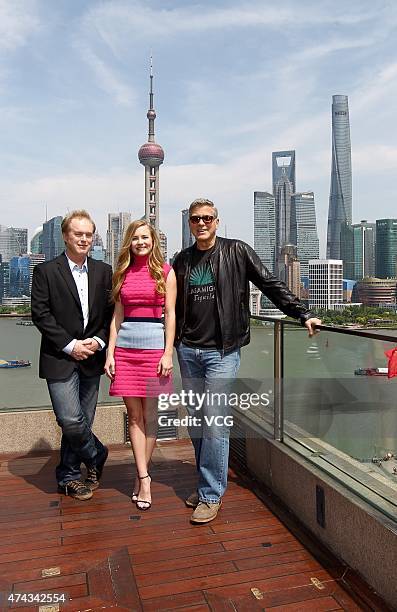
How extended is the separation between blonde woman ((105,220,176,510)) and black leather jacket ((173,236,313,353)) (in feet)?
0.24

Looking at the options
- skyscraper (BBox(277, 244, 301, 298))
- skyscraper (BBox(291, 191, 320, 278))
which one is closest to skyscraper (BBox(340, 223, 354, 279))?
skyscraper (BBox(291, 191, 320, 278))

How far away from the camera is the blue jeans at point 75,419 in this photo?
2.61m

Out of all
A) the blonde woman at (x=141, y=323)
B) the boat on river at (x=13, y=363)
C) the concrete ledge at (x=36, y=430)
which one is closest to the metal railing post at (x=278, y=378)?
the blonde woman at (x=141, y=323)

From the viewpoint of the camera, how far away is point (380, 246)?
477 feet

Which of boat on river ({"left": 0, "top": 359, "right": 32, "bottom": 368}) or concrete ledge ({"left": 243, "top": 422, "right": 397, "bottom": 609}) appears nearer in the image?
concrete ledge ({"left": 243, "top": 422, "right": 397, "bottom": 609})

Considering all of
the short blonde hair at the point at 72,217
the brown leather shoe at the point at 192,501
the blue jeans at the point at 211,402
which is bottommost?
the brown leather shoe at the point at 192,501

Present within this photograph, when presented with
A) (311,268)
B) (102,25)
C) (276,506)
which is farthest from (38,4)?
(311,268)

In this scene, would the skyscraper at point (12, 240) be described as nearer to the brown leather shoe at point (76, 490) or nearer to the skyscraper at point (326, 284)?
the skyscraper at point (326, 284)

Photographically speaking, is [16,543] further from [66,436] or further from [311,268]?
[311,268]

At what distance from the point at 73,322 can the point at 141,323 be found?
0.38 metres

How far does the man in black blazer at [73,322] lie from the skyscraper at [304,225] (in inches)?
6688

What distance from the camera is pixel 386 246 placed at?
143 metres

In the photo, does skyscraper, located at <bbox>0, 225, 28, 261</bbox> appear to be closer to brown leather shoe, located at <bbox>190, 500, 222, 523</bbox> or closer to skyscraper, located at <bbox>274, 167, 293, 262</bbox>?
skyscraper, located at <bbox>274, 167, 293, 262</bbox>

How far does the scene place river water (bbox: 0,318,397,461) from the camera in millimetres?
2064
